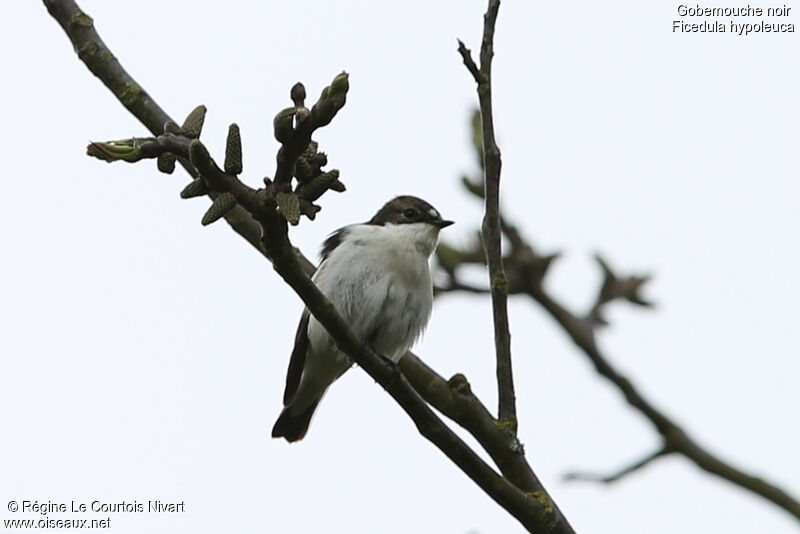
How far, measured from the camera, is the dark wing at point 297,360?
7.66 meters

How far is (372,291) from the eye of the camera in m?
7.26

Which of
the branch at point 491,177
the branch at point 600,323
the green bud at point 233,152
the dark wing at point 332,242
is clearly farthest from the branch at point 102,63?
the dark wing at point 332,242

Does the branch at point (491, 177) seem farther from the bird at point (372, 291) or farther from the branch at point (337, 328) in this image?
the bird at point (372, 291)

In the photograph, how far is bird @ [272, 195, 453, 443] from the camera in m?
7.27

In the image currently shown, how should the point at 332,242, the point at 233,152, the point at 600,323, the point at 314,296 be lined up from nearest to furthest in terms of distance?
the point at 233,152 < the point at 314,296 < the point at 600,323 < the point at 332,242

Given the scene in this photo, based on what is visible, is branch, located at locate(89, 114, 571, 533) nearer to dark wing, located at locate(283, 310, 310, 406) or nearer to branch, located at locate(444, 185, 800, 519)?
branch, located at locate(444, 185, 800, 519)

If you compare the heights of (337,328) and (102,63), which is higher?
(102,63)

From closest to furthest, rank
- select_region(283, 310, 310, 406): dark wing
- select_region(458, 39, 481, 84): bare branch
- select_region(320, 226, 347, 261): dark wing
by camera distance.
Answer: select_region(458, 39, 481, 84): bare branch
select_region(283, 310, 310, 406): dark wing
select_region(320, 226, 347, 261): dark wing

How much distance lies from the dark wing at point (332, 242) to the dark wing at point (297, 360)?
1.78 ft

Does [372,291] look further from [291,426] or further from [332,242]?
[291,426]

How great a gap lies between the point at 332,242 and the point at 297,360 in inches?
34.6

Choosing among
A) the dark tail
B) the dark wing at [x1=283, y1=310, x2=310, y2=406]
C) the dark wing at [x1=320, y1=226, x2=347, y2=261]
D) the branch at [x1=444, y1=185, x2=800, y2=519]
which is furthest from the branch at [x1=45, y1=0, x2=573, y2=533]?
the dark tail

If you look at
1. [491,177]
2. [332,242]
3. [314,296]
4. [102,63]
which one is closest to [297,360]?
[332,242]

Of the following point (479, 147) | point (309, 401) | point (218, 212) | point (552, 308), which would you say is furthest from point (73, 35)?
point (309, 401)
